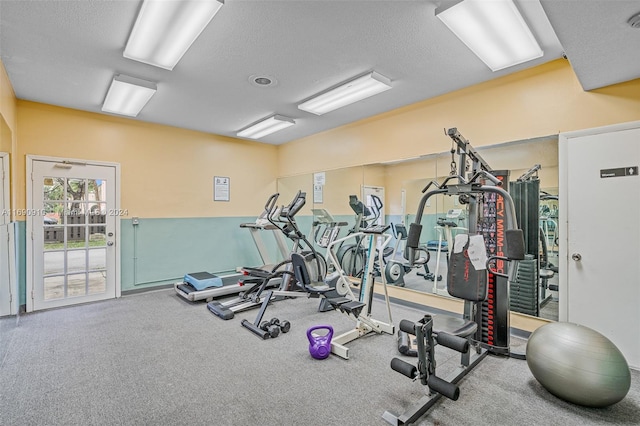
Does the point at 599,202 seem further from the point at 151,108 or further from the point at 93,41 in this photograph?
the point at 151,108

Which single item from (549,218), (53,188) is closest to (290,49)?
(549,218)

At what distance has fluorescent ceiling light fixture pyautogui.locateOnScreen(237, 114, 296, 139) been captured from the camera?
15.4 ft

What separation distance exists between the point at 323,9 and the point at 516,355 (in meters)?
3.30

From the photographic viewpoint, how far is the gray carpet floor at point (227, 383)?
1.98 meters

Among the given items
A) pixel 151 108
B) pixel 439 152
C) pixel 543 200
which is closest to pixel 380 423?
pixel 543 200

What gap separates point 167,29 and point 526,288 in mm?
4084

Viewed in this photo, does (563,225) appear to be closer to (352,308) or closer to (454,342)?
(454,342)

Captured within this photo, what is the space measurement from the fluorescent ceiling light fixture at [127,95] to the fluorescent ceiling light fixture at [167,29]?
Answer: 594 millimetres

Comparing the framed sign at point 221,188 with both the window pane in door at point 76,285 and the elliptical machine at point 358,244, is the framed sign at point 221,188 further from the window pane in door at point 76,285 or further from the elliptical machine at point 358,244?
the elliptical machine at point 358,244

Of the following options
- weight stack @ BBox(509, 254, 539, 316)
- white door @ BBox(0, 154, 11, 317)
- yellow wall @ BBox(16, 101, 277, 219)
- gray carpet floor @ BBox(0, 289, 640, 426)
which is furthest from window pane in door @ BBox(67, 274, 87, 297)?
weight stack @ BBox(509, 254, 539, 316)

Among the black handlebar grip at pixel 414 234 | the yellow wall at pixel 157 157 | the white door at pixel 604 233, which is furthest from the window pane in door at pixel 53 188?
the white door at pixel 604 233

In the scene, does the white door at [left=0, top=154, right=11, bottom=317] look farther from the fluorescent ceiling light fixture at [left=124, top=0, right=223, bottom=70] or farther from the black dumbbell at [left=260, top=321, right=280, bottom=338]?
the black dumbbell at [left=260, top=321, right=280, bottom=338]

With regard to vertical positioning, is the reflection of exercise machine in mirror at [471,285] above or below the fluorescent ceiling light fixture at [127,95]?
below

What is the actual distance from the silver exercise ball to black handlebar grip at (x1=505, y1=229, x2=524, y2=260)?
77 centimetres
